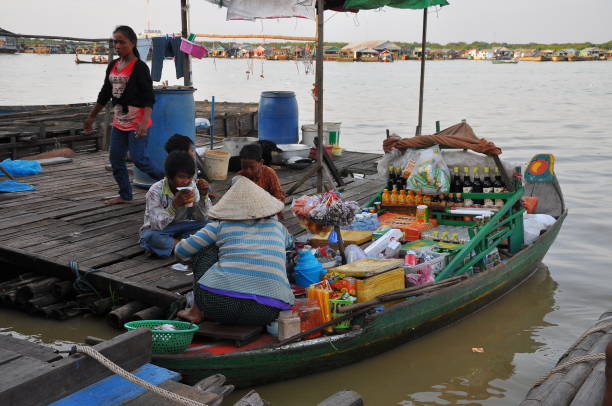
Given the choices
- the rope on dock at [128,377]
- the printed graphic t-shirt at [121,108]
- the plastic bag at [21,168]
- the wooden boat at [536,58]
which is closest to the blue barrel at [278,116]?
the plastic bag at [21,168]

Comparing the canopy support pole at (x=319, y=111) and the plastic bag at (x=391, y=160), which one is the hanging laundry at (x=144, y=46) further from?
the plastic bag at (x=391, y=160)

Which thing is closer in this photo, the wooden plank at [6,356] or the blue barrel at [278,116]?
the wooden plank at [6,356]

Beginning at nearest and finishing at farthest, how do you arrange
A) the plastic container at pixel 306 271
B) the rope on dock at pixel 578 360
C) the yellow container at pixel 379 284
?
the rope on dock at pixel 578 360, the yellow container at pixel 379 284, the plastic container at pixel 306 271

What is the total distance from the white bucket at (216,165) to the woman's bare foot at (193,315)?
461 cm

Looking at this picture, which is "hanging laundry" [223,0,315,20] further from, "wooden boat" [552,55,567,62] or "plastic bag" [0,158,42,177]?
"wooden boat" [552,55,567,62]

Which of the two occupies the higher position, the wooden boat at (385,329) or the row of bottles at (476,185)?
the row of bottles at (476,185)

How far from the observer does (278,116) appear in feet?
33.8

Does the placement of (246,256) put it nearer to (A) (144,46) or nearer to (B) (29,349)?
(B) (29,349)

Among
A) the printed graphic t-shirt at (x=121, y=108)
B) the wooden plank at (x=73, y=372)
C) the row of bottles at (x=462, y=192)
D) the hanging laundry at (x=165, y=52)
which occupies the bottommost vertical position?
the wooden plank at (x=73, y=372)

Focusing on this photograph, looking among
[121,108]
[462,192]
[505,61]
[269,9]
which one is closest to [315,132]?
[269,9]

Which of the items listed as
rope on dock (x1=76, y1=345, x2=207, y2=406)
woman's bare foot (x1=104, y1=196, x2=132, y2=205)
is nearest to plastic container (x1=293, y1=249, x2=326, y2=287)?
rope on dock (x1=76, y1=345, x2=207, y2=406)

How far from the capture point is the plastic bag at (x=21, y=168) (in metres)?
8.80

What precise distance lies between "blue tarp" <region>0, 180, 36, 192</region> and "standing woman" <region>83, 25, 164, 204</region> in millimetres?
1570

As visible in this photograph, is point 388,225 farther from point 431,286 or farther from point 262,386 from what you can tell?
point 262,386
